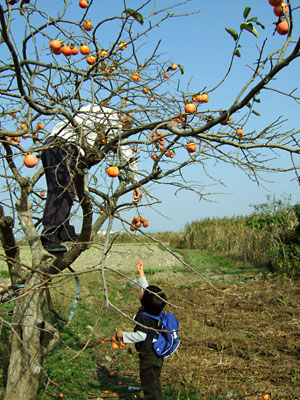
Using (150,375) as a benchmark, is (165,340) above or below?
above

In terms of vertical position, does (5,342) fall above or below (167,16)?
below

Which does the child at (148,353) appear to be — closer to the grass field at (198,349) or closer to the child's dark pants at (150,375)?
the child's dark pants at (150,375)

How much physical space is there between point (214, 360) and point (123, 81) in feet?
9.91

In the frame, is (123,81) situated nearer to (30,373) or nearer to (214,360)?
(30,373)

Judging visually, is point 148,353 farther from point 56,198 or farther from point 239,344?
point 239,344

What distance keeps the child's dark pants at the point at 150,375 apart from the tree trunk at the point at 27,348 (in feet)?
2.46

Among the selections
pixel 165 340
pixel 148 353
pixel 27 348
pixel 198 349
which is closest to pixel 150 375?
pixel 148 353

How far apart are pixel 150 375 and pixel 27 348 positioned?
3.20ft

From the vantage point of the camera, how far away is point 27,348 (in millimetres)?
3182

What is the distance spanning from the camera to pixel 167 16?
3.16 meters

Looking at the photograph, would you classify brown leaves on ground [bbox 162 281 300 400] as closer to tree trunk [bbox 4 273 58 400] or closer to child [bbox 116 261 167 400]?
child [bbox 116 261 167 400]

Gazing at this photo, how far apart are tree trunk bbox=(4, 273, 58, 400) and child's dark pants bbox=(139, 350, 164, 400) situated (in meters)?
0.75

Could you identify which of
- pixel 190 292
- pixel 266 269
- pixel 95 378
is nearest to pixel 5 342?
pixel 95 378

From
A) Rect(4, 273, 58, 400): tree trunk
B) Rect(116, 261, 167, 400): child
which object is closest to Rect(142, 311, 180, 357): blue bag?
Rect(116, 261, 167, 400): child
